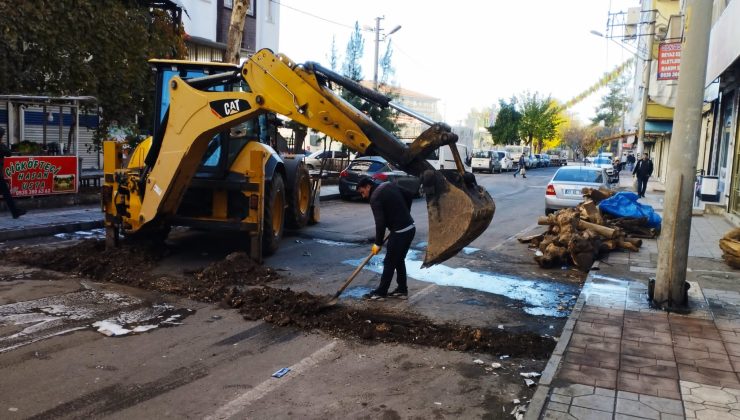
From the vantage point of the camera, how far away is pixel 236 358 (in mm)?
5562

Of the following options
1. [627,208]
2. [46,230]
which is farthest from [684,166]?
[46,230]

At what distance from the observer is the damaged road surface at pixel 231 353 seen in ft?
15.1

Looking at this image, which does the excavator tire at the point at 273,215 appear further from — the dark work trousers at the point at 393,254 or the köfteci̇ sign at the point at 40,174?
the köfteci̇ sign at the point at 40,174

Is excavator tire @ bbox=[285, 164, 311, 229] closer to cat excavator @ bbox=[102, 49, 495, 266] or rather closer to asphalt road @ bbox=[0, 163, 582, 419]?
cat excavator @ bbox=[102, 49, 495, 266]

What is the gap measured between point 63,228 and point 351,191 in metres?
10.1

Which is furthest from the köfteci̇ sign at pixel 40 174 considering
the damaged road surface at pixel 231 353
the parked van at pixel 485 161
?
the parked van at pixel 485 161

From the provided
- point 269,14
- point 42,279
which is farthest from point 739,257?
point 269,14

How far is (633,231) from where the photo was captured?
12930 millimetres

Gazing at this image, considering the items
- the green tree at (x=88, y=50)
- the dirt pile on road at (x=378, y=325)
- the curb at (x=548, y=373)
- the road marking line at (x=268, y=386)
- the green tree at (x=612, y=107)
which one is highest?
the green tree at (x=612, y=107)

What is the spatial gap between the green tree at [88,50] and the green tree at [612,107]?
100 m

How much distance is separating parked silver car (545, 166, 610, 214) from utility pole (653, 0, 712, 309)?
9610mm

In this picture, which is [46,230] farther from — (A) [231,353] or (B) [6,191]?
(A) [231,353]

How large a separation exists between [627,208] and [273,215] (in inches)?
300

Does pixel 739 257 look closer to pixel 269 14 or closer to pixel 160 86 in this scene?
pixel 160 86
